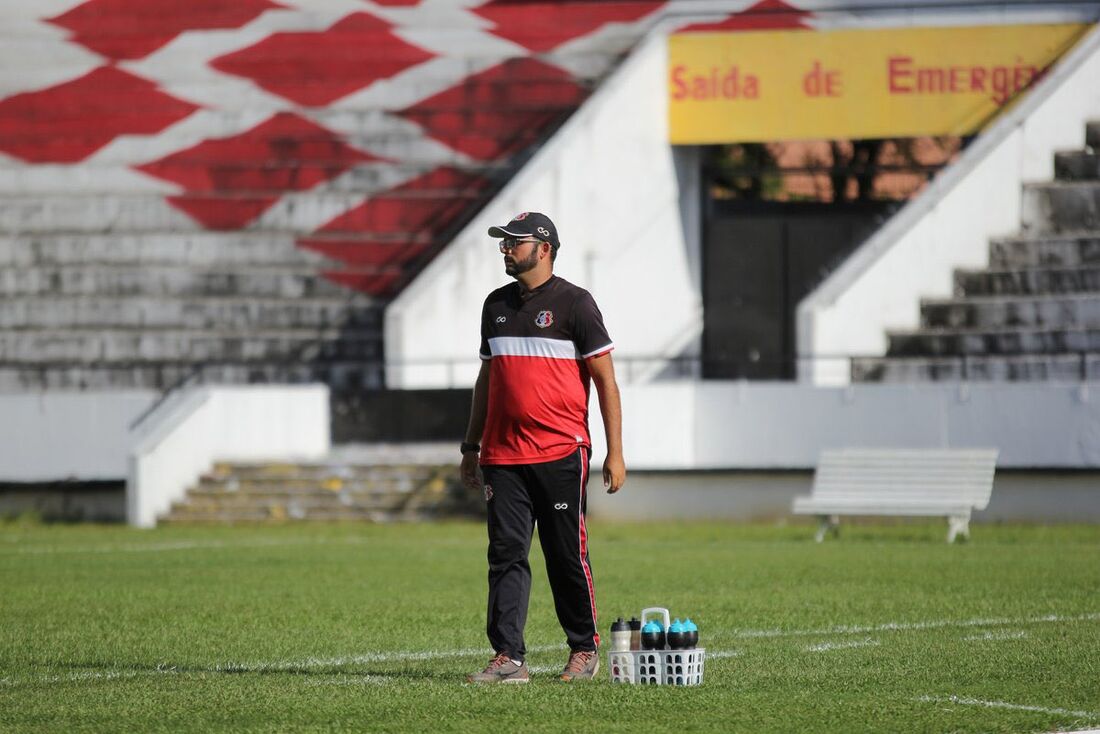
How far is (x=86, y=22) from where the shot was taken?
35.8 m

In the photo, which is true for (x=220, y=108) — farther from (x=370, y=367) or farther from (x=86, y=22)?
(x=370, y=367)

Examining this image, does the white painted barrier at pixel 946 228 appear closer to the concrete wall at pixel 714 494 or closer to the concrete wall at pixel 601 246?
Result: the concrete wall at pixel 714 494

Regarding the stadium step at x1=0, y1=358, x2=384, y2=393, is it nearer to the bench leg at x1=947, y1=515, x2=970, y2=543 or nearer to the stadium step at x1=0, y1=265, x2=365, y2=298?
the stadium step at x1=0, y1=265, x2=365, y2=298

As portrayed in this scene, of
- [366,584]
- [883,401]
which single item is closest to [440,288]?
[883,401]

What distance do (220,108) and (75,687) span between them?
87.3ft

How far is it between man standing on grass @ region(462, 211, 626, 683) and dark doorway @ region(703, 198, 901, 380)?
28138 millimetres

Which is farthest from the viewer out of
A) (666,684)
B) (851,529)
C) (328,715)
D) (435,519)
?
(435,519)

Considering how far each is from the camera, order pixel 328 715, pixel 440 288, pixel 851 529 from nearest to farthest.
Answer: pixel 328 715 < pixel 851 529 < pixel 440 288

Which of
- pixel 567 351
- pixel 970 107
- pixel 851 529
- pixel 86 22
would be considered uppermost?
pixel 86 22

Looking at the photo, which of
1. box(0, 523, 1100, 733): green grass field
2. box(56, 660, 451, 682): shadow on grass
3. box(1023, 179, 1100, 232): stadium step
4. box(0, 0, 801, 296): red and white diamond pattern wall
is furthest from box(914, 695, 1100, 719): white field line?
box(0, 0, 801, 296): red and white diamond pattern wall

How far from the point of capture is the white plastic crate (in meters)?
8.25

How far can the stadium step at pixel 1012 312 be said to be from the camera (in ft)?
83.9

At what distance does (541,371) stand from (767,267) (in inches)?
1131

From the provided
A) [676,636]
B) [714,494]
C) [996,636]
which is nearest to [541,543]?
[676,636]
